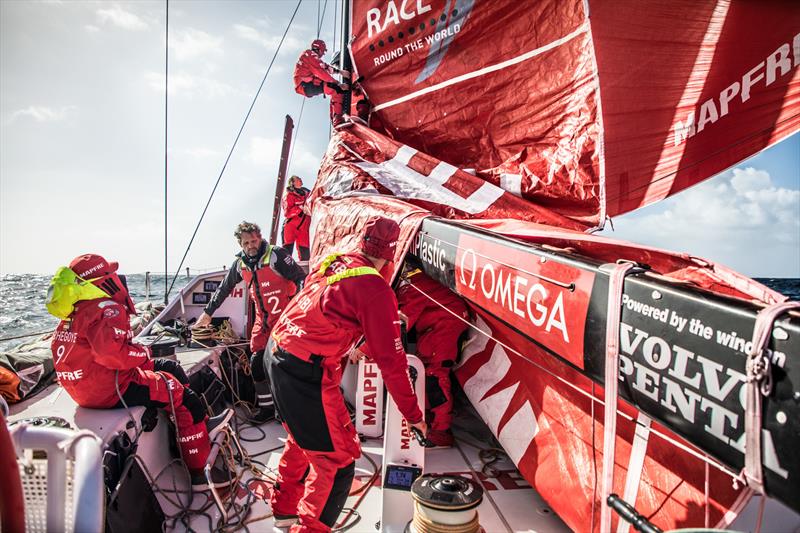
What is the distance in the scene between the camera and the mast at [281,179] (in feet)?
31.1

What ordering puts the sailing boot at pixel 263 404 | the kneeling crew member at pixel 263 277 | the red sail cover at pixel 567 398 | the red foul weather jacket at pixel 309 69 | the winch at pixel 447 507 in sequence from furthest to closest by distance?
the red foul weather jacket at pixel 309 69 < the kneeling crew member at pixel 263 277 < the sailing boot at pixel 263 404 < the winch at pixel 447 507 < the red sail cover at pixel 567 398

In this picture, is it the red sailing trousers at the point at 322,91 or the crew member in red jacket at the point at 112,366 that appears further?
the red sailing trousers at the point at 322,91

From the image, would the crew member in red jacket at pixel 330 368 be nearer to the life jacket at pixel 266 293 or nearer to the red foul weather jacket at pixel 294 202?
the life jacket at pixel 266 293

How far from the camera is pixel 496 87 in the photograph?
422 centimetres

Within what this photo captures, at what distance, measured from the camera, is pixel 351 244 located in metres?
3.36

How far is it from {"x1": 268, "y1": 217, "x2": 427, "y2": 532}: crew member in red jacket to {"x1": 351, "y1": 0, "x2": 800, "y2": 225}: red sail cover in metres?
2.23

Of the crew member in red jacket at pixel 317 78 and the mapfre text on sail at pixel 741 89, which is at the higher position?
the crew member in red jacket at pixel 317 78

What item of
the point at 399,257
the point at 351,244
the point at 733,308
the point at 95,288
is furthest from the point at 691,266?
the point at 95,288

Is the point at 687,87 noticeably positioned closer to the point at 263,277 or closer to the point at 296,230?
the point at 263,277

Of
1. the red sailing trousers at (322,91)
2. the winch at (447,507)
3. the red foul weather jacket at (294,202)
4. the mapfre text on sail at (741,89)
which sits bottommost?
the winch at (447,507)

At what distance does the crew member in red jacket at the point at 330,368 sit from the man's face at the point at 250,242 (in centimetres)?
222

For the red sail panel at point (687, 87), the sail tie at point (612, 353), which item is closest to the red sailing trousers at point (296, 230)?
the red sail panel at point (687, 87)

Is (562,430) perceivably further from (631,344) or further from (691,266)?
(631,344)

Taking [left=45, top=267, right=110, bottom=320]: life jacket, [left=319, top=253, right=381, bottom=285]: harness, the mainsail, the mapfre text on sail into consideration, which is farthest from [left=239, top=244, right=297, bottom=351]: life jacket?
the mapfre text on sail
